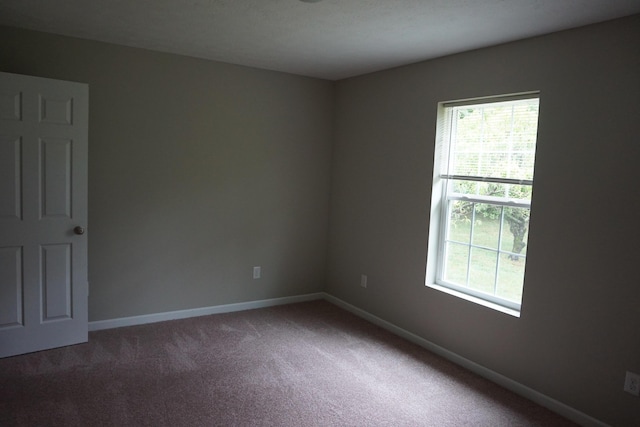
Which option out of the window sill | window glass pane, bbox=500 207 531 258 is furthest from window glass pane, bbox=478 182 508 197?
the window sill

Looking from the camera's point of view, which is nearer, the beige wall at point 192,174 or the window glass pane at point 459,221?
the window glass pane at point 459,221

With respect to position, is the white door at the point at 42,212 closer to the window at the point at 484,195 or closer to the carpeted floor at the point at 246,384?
the carpeted floor at the point at 246,384

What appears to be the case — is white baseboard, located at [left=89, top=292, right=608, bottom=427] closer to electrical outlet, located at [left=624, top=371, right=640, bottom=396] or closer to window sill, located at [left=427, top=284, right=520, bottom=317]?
electrical outlet, located at [left=624, top=371, right=640, bottom=396]

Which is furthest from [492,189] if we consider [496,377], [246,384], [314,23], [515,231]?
[246,384]

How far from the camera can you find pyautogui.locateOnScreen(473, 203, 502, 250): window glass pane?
11.0ft

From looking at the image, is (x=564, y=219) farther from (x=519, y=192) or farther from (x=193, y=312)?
(x=193, y=312)

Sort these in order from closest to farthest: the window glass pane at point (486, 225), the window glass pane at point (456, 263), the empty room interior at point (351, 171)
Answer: the empty room interior at point (351, 171), the window glass pane at point (486, 225), the window glass pane at point (456, 263)

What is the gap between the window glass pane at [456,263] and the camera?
144 inches

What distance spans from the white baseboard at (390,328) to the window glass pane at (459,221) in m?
0.92

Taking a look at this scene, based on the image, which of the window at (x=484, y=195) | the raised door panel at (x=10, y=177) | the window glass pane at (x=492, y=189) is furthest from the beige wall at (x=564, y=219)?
the raised door panel at (x=10, y=177)

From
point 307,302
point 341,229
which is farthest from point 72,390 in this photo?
point 341,229

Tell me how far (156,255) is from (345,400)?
7.16 feet

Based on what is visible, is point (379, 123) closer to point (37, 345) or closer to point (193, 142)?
point (193, 142)

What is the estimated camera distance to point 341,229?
193 inches
